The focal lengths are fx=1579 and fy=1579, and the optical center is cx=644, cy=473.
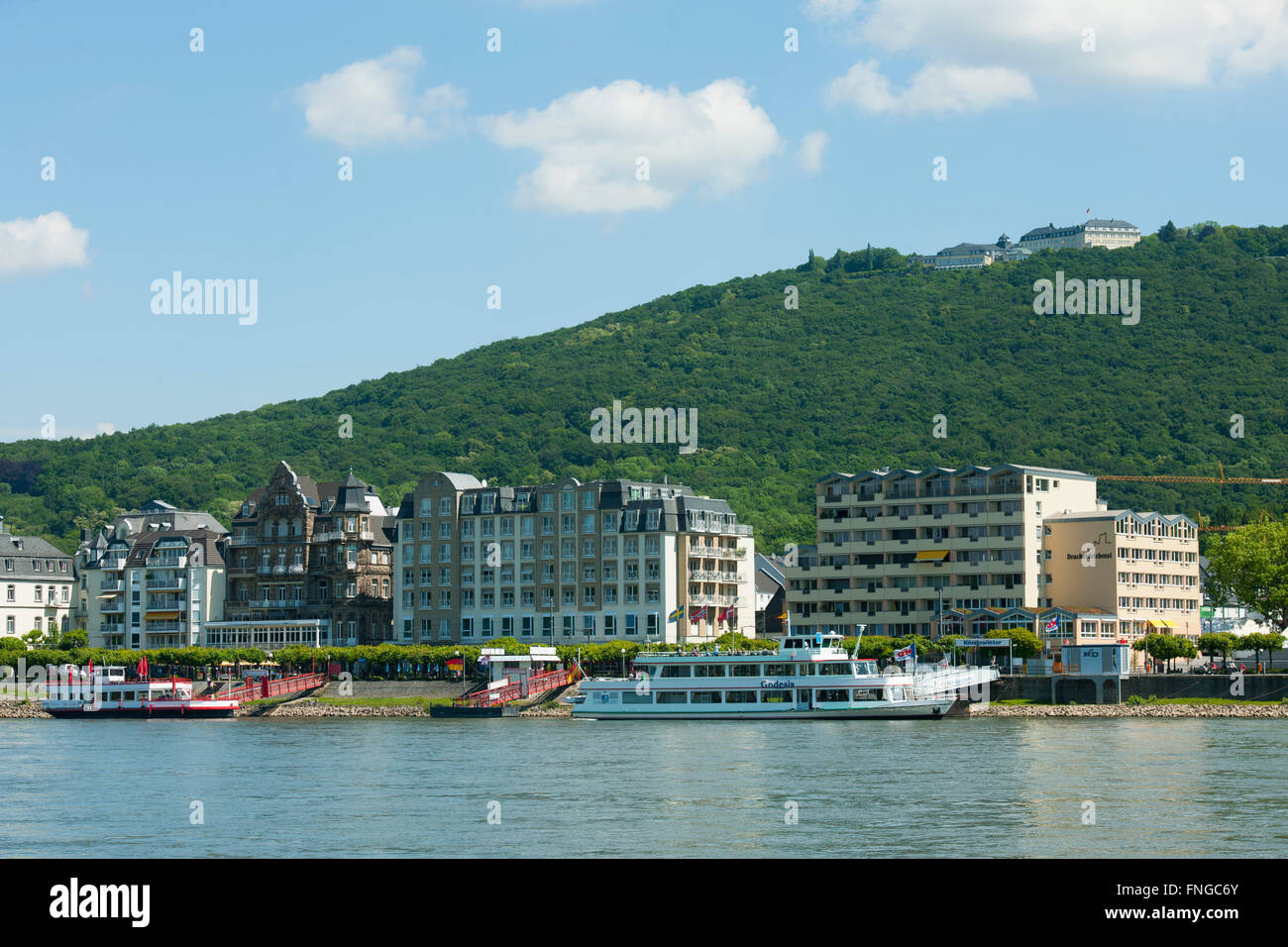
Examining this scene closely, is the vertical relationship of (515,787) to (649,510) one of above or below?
below

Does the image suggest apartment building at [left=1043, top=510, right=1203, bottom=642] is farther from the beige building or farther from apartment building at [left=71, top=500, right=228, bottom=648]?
apartment building at [left=71, top=500, right=228, bottom=648]

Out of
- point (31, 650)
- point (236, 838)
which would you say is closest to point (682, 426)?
point (31, 650)

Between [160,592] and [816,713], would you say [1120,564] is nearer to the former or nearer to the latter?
[816,713]

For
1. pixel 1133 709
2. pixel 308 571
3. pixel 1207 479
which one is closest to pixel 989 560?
pixel 1133 709

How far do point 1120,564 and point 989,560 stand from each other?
10.7 metres

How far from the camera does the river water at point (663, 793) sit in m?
41.3

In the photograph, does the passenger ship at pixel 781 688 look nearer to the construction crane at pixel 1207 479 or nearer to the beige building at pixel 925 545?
the beige building at pixel 925 545

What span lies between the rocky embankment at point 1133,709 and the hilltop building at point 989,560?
1633cm

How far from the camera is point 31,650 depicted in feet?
488

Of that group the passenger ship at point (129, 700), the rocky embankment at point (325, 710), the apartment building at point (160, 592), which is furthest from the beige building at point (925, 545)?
the apartment building at point (160, 592)

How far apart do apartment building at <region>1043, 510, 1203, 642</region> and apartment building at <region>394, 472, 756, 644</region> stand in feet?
96.2

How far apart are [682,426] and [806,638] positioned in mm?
89997
